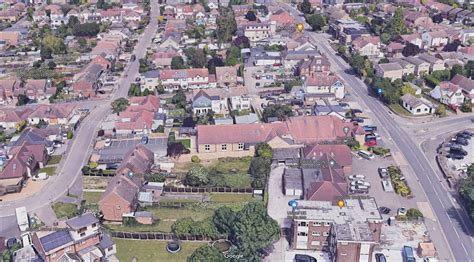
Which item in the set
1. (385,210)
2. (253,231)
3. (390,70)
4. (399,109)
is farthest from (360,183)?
(390,70)

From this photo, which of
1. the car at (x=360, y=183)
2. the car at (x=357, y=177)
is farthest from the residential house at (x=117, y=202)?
the car at (x=357, y=177)

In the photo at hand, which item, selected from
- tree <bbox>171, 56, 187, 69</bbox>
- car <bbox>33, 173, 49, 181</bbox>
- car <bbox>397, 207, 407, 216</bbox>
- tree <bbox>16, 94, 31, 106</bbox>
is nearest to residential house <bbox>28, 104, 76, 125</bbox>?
tree <bbox>16, 94, 31, 106</bbox>

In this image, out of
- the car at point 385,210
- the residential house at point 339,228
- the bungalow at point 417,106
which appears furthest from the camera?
the bungalow at point 417,106

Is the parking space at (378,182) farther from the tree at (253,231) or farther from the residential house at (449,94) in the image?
the residential house at (449,94)

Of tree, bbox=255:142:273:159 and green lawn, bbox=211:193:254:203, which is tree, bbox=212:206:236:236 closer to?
green lawn, bbox=211:193:254:203

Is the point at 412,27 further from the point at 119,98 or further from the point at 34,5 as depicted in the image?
the point at 34,5

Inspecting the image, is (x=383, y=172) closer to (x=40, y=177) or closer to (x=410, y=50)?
(x=40, y=177)
